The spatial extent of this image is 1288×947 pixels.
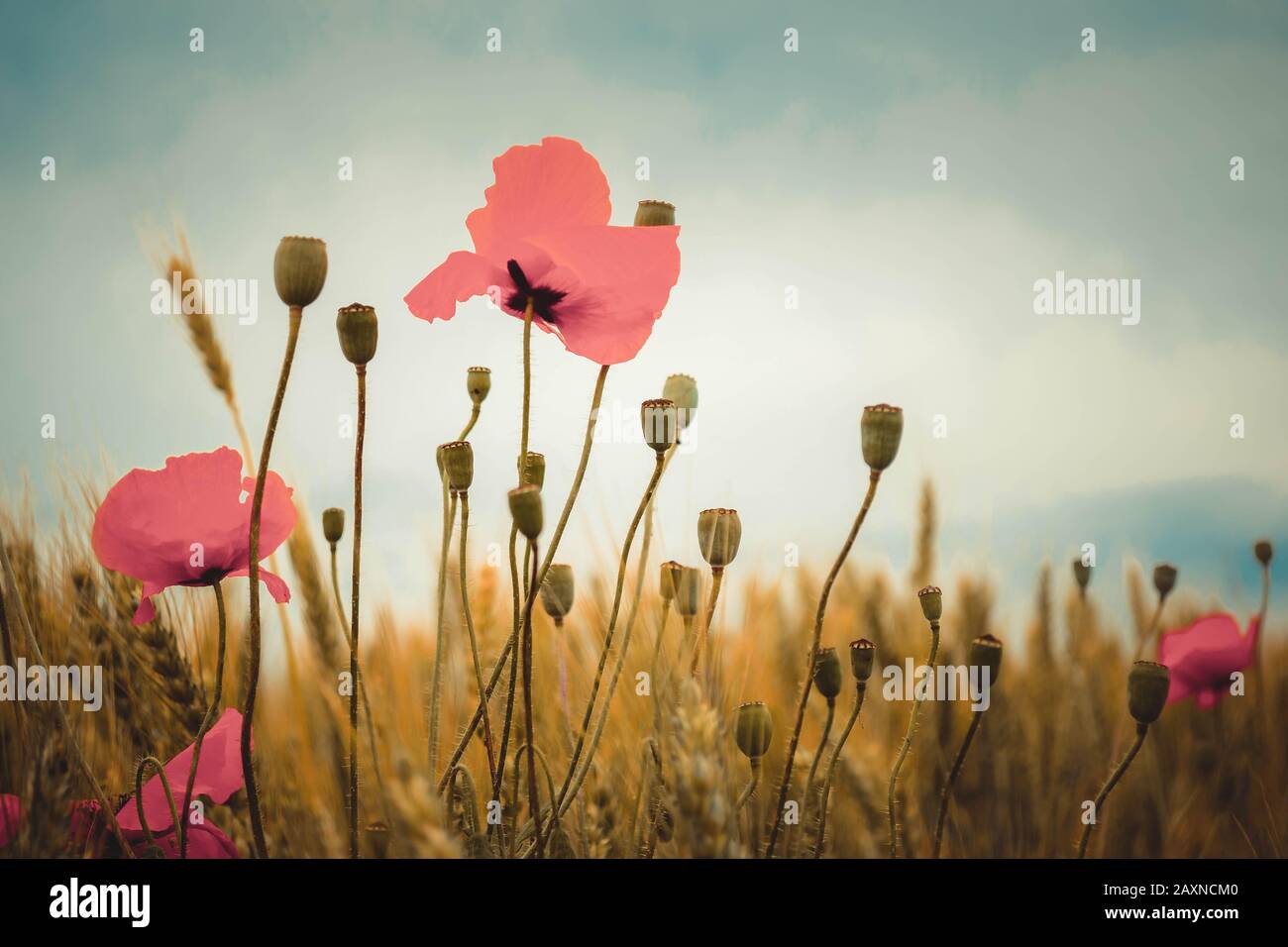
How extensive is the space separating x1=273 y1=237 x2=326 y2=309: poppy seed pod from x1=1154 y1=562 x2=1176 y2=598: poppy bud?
2.94 ft

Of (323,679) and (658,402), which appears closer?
(658,402)

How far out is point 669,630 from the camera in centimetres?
74

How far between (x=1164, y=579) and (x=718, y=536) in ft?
2.03

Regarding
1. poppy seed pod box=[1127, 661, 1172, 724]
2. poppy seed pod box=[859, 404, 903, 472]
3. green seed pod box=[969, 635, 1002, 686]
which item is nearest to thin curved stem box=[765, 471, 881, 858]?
poppy seed pod box=[859, 404, 903, 472]

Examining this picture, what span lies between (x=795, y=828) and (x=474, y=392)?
0.43 metres

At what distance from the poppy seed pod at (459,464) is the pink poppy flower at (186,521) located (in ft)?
0.39

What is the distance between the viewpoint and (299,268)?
508mm

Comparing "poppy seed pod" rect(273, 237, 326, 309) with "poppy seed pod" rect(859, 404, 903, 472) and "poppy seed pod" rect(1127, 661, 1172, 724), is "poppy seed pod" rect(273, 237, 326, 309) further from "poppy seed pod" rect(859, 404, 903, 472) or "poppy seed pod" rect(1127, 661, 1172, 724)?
"poppy seed pod" rect(1127, 661, 1172, 724)

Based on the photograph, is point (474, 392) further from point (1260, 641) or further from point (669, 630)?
point (1260, 641)

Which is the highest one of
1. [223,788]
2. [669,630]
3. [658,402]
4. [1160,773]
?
[658,402]

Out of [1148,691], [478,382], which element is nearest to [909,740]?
[1148,691]

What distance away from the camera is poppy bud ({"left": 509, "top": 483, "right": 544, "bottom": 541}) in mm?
496
